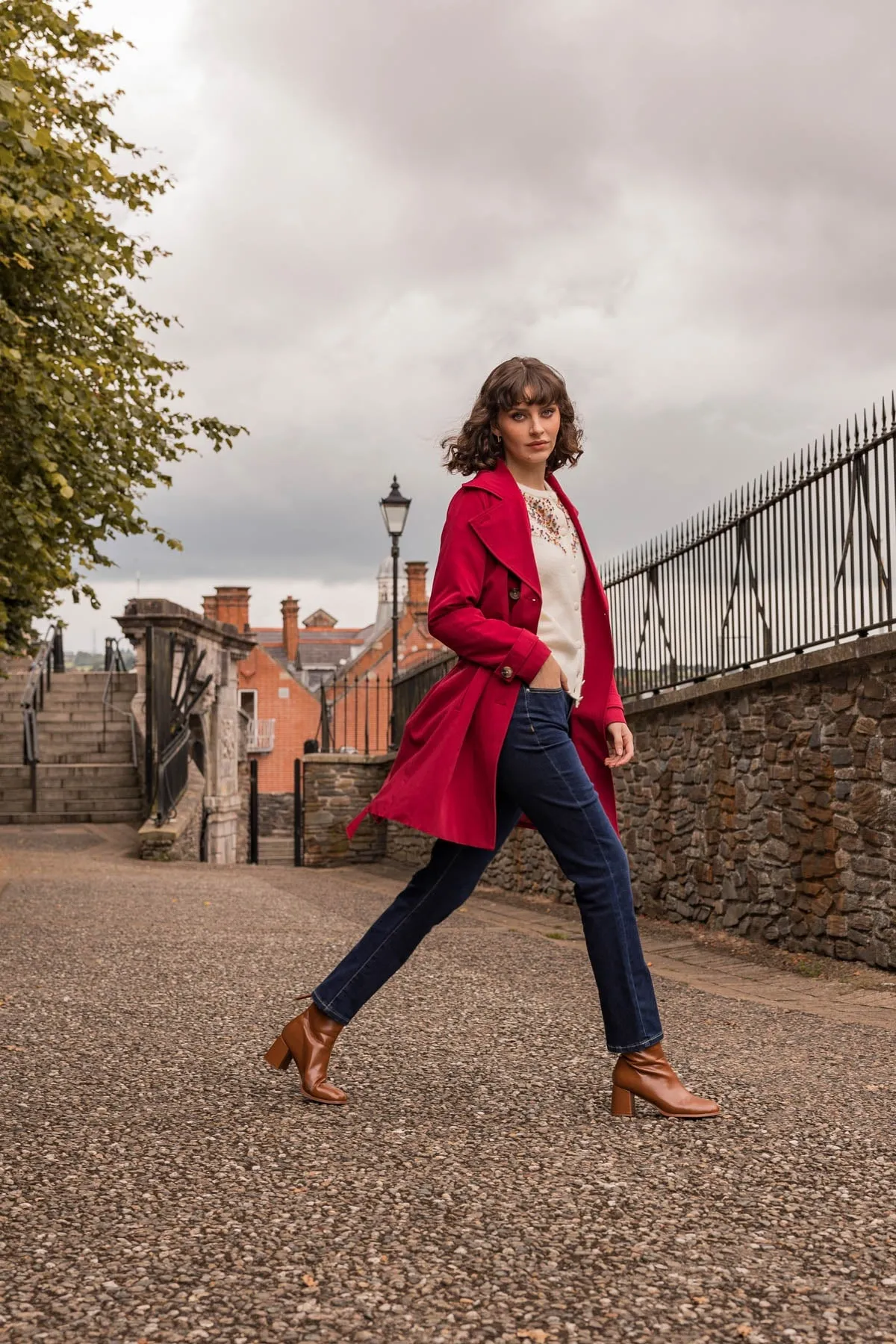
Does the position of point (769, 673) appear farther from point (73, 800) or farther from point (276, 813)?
point (276, 813)

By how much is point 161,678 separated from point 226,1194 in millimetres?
18281

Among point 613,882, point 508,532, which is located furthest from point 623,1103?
point 508,532

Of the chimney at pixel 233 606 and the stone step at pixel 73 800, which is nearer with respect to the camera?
the stone step at pixel 73 800

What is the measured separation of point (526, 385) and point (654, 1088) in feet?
6.37

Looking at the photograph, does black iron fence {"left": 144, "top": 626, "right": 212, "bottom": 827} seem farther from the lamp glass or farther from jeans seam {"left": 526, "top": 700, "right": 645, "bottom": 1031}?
jeans seam {"left": 526, "top": 700, "right": 645, "bottom": 1031}

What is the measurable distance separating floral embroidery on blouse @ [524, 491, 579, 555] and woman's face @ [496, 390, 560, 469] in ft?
0.37

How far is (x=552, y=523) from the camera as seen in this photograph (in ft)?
12.3

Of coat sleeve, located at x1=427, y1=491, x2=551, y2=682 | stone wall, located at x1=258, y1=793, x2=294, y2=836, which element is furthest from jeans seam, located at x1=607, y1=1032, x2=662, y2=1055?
stone wall, located at x1=258, y1=793, x2=294, y2=836

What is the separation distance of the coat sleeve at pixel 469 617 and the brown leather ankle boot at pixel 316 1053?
3.56 feet

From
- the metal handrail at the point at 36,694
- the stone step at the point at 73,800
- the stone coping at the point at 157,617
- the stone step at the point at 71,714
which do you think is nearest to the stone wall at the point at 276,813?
the metal handrail at the point at 36,694

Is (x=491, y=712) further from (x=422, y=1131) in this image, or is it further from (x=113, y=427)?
(x=113, y=427)

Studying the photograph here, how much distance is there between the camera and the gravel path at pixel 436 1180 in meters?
2.27

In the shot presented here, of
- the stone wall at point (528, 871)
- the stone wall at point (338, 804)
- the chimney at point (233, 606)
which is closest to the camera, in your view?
the stone wall at point (528, 871)

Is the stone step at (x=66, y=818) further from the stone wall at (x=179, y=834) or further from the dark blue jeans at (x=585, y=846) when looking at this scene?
the dark blue jeans at (x=585, y=846)
